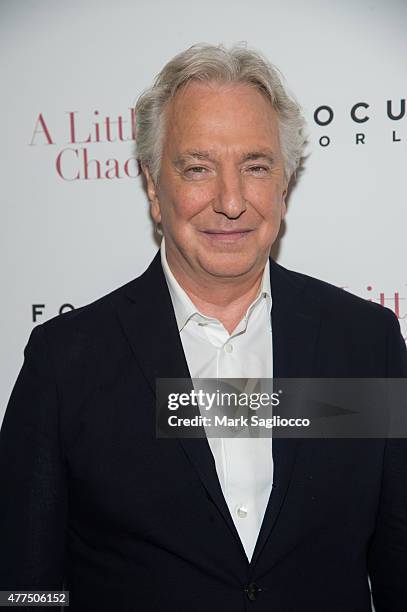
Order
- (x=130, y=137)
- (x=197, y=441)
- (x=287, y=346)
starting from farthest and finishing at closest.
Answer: (x=130, y=137) → (x=287, y=346) → (x=197, y=441)

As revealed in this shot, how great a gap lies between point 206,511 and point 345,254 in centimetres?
74

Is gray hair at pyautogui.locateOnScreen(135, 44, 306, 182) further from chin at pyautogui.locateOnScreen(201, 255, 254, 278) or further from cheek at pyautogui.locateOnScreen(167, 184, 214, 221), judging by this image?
chin at pyautogui.locateOnScreen(201, 255, 254, 278)

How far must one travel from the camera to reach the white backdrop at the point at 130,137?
1740 mm

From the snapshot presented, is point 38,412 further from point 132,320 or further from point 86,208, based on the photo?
point 86,208

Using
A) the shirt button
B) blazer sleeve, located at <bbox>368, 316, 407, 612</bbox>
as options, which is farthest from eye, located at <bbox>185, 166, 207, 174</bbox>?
the shirt button

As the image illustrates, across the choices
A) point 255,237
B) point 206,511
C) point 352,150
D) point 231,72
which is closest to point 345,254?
point 352,150

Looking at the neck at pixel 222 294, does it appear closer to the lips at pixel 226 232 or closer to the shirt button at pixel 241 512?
the lips at pixel 226 232

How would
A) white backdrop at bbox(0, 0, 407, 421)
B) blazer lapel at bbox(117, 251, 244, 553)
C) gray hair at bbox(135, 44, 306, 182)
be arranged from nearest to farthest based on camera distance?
blazer lapel at bbox(117, 251, 244, 553), gray hair at bbox(135, 44, 306, 182), white backdrop at bbox(0, 0, 407, 421)

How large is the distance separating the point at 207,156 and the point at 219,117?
8cm

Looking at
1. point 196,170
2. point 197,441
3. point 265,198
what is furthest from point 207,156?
point 197,441

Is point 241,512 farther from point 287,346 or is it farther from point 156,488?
point 287,346

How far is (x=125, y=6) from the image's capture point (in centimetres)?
181

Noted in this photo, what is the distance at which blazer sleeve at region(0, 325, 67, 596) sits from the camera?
55.4 inches

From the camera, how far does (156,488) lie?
137 cm
